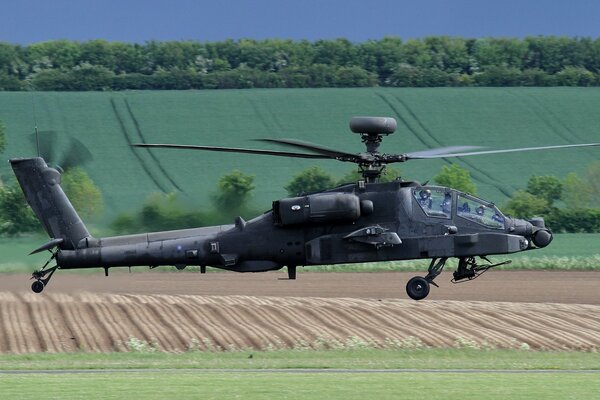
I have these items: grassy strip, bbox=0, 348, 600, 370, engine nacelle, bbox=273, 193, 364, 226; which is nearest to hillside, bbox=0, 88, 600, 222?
grassy strip, bbox=0, 348, 600, 370

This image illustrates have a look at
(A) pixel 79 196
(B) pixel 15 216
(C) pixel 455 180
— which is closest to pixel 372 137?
(A) pixel 79 196

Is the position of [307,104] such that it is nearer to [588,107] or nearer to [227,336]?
[588,107]

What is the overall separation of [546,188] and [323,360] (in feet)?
163

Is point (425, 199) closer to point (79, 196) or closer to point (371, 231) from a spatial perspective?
point (371, 231)

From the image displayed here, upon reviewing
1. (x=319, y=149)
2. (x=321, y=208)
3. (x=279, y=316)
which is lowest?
(x=279, y=316)

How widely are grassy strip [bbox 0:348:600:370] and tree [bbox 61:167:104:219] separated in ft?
19.0

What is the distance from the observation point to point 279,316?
125 feet

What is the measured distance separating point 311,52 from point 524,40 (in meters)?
22.1

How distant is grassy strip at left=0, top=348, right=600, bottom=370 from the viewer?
30.1 m

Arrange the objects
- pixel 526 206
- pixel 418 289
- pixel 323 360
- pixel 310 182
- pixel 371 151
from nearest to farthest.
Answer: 1. pixel 371 151
2. pixel 323 360
3. pixel 418 289
4. pixel 310 182
5. pixel 526 206

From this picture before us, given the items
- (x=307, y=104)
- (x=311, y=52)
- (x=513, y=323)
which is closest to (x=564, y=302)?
(x=513, y=323)

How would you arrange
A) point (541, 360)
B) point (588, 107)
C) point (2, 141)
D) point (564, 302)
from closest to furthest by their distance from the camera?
point (541, 360) < point (564, 302) < point (2, 141) < point (588, 107)

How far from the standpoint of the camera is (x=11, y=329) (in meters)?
36.2

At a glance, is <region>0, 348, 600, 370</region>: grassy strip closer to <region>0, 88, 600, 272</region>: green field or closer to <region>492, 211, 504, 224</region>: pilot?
<region>492, 211, 504, 224</region>: pilot
